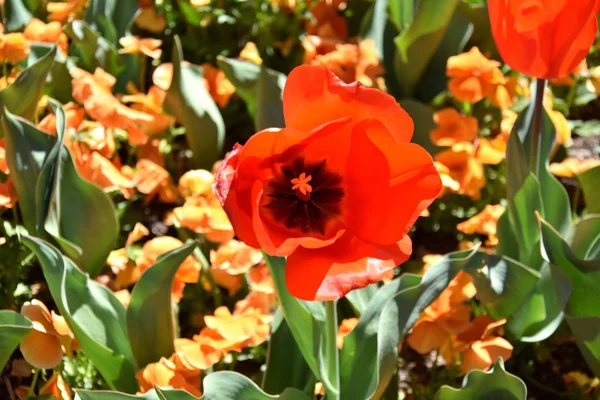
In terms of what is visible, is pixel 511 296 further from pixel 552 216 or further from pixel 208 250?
pixel 208 250

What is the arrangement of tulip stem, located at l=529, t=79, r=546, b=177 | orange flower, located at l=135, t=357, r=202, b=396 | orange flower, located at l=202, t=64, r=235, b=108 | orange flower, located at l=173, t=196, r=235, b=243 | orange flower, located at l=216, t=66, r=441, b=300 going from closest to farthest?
orange flower, located at l=216, t=66, r=441, b=300, orange flower, located at l=135, t=357, r=202, b=396, tulip stem, located at l=529, t=79, r=546, b=177, orange flower, located at l=173, t=196, r=235, b=243, orange flower, located at l=202, t=64, r=235, b=108

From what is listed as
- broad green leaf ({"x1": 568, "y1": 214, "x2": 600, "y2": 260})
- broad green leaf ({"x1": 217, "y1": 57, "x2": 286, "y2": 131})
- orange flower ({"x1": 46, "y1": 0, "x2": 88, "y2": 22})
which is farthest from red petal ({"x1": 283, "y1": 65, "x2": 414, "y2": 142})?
orange flower ({"x1": 46, "y1": 0, "x2": 88, "y2": 22})

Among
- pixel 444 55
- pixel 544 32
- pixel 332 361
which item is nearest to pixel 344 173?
pixel 332 361

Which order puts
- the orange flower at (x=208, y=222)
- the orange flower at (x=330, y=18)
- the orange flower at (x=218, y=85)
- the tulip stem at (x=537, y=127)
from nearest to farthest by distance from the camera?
1. the tulip stem at (x=537, y=127)
2. the orange flower at (x=208, y=222)
3. the orange flower at (x=218, y=85)
4. the orange flower at (x=330, y=18)

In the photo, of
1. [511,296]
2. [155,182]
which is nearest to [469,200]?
[511,296]

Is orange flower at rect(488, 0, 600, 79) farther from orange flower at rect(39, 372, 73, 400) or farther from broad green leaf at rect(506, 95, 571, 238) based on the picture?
orange flower at rect(39, 372, 73, 400)

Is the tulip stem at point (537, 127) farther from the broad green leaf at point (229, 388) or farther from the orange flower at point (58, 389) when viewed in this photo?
the orange flower at point (58, 389)

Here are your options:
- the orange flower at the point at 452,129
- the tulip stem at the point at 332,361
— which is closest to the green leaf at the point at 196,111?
the orange flower at the point at 452,129
